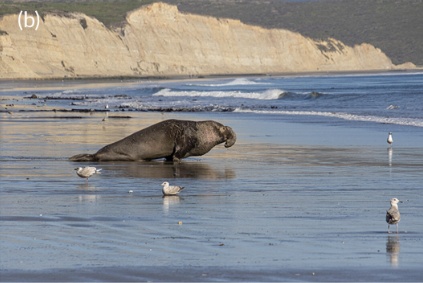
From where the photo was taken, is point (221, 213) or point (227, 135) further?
point (227, 135)

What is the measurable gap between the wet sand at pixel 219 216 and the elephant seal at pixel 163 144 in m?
0.33

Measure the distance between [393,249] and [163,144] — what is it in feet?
30.0

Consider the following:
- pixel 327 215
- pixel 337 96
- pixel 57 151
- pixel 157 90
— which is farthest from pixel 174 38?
pixel 327 215

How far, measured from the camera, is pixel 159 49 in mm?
129875

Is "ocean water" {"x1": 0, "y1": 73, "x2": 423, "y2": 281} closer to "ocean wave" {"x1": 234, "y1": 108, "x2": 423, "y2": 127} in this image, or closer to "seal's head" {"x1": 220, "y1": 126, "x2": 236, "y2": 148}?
"seal's head" {"x1": 220, "y1": 126, "x2": 236, "y2": 148}

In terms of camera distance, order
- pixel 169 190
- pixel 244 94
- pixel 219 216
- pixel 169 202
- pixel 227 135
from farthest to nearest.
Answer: pixel 244 94
pixel 227 135
pixel 169 190
pixel 169 202
pixel 219 216

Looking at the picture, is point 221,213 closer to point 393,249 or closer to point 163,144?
point 393,249

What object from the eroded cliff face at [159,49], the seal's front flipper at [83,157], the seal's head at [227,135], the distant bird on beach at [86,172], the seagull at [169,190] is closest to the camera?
the seagull at [169,190]

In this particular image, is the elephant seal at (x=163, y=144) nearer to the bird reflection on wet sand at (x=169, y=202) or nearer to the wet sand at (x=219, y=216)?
Result: the wet sand at (x=219, y=216)

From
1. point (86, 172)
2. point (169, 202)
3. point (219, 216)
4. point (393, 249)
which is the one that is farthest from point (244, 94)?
point (393, 249)

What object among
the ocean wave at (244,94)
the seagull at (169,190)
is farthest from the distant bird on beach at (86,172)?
the ocean wave at (244,94)

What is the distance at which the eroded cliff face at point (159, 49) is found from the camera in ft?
352

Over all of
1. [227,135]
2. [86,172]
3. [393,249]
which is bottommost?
[393,249]

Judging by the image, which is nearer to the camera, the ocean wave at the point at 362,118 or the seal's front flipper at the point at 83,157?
the seal's front flipper at the point at 83,157
